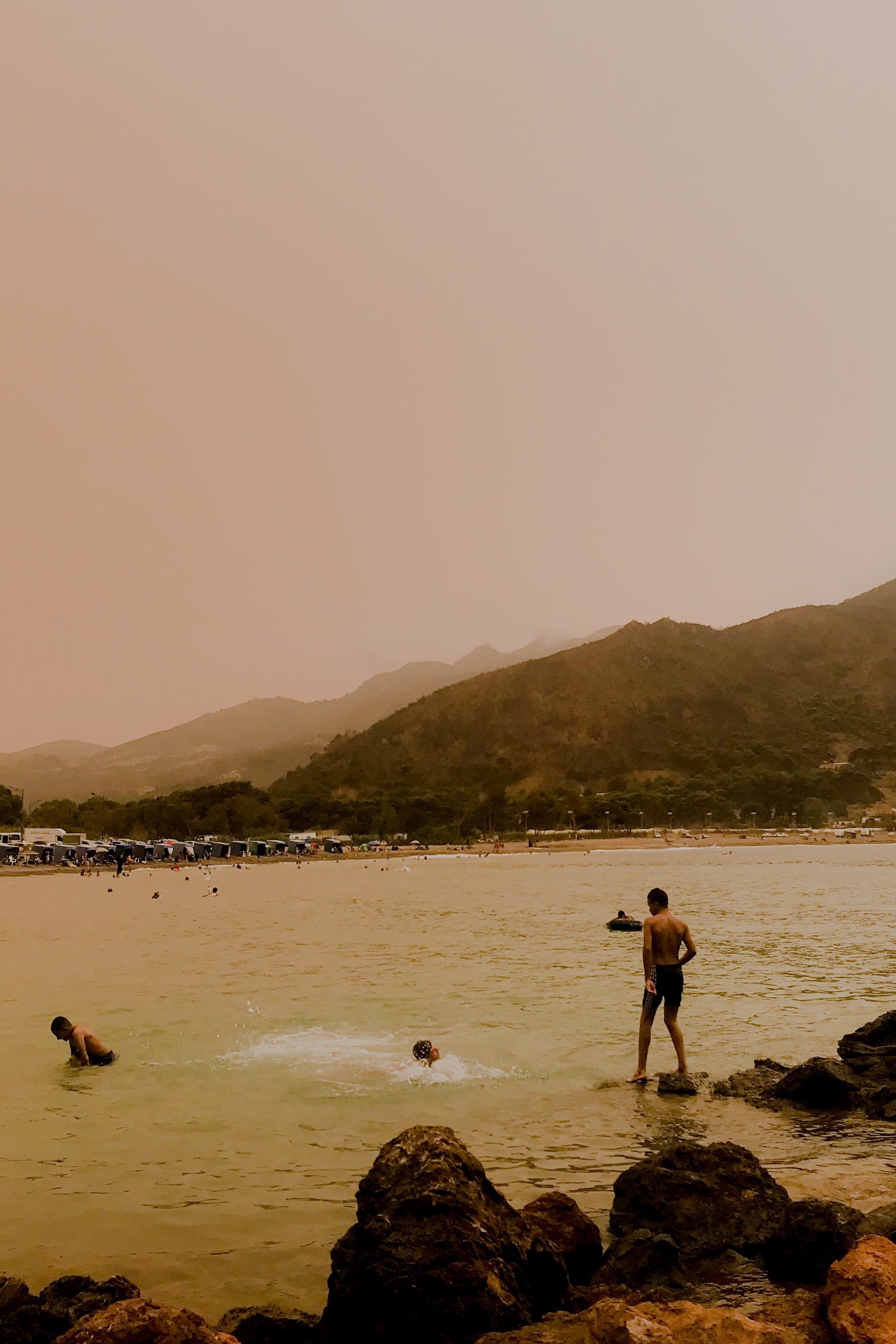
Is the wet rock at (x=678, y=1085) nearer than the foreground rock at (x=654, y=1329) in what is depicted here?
No

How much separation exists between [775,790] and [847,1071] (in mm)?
193620

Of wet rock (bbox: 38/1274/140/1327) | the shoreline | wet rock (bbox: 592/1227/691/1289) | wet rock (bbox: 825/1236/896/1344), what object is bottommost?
the shoreline

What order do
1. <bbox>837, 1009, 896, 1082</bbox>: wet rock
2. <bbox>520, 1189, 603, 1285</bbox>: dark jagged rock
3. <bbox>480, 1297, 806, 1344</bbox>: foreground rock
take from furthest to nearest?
<bbox>837, 1009, 896, 1082</bbox>: wet rock → <bbox>520, 1189, 603, 1285</bbox>: dark jagged rock → <bbox>480, 1297, 806, 1344</bbox>: foreground rock

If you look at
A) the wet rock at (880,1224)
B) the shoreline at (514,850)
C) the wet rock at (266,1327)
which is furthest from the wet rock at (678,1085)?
the shoreline at (514,850)

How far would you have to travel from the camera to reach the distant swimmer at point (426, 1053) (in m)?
12.6

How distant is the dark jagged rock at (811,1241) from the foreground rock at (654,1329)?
4.22ft

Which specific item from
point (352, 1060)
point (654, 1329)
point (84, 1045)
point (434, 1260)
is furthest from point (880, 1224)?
point (84, 1045)

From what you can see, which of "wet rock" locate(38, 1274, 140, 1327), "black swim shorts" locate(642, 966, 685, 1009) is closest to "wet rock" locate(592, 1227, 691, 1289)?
"wet rock" locate(38, 1274, 140, 1327)

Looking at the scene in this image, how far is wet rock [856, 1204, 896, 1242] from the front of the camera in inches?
236

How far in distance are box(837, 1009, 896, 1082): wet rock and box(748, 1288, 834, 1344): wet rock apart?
6.77 metres

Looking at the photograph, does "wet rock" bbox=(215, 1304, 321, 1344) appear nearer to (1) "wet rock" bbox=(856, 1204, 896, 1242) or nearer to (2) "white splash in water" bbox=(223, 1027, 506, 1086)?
(1) "wet rock" bbox=(856, 1204, 896, 1242)

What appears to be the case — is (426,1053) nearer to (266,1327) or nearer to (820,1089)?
(820,1089)

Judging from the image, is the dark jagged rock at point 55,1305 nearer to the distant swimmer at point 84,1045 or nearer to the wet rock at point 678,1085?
the wet rock at point 678,1085

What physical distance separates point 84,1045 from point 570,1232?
30.4 feet
